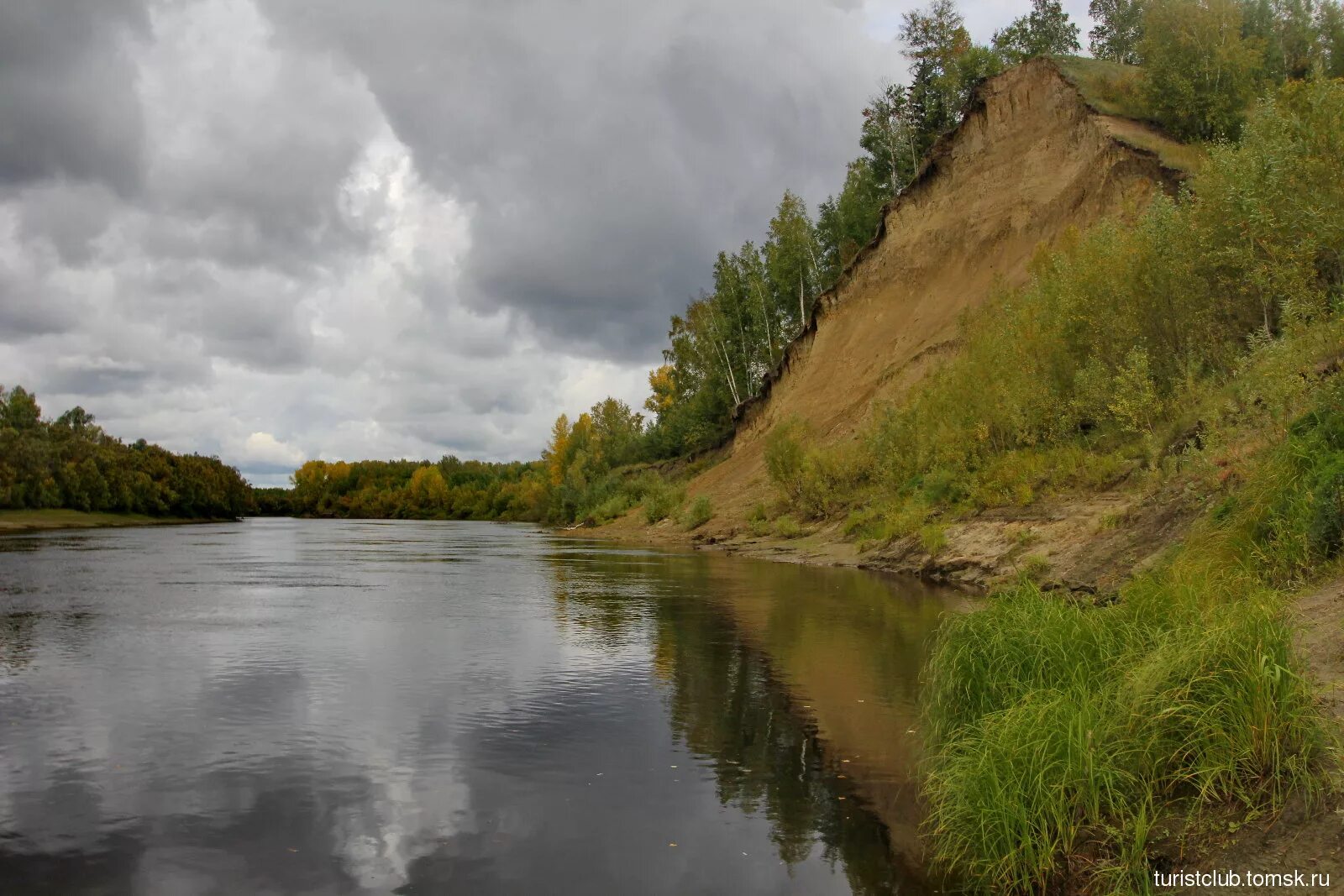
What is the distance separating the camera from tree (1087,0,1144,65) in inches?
2702

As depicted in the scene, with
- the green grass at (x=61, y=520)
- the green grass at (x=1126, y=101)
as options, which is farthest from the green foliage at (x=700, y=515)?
the green grass at (x=61, y=520)

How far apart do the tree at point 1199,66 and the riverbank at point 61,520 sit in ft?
301

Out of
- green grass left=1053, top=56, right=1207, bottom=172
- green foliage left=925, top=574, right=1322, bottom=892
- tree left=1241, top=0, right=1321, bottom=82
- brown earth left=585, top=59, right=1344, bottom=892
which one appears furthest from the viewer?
tree left=1241, top=0, right=1321, bottom=82

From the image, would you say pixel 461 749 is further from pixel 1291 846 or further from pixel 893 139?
pixel 893 139

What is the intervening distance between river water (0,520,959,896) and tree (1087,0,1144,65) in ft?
206

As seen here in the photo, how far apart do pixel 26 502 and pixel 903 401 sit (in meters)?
92.2

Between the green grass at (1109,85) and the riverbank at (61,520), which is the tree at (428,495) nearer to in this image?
the riverbank at (61,520)

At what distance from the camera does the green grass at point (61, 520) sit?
86.8 m

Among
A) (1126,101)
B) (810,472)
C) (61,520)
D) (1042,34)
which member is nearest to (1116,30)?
(1042,34)

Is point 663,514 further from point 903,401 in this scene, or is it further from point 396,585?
point 396,585

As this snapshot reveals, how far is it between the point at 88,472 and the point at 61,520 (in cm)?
1074

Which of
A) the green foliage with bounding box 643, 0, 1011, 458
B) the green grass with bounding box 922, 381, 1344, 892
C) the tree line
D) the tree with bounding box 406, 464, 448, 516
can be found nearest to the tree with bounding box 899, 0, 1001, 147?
the green foliage with bounding box 643, 0, 1011, 458

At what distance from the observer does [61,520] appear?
9631cm

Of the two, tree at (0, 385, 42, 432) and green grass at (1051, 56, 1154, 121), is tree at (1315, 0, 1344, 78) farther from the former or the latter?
tree at (0, 385, 42, 432)
